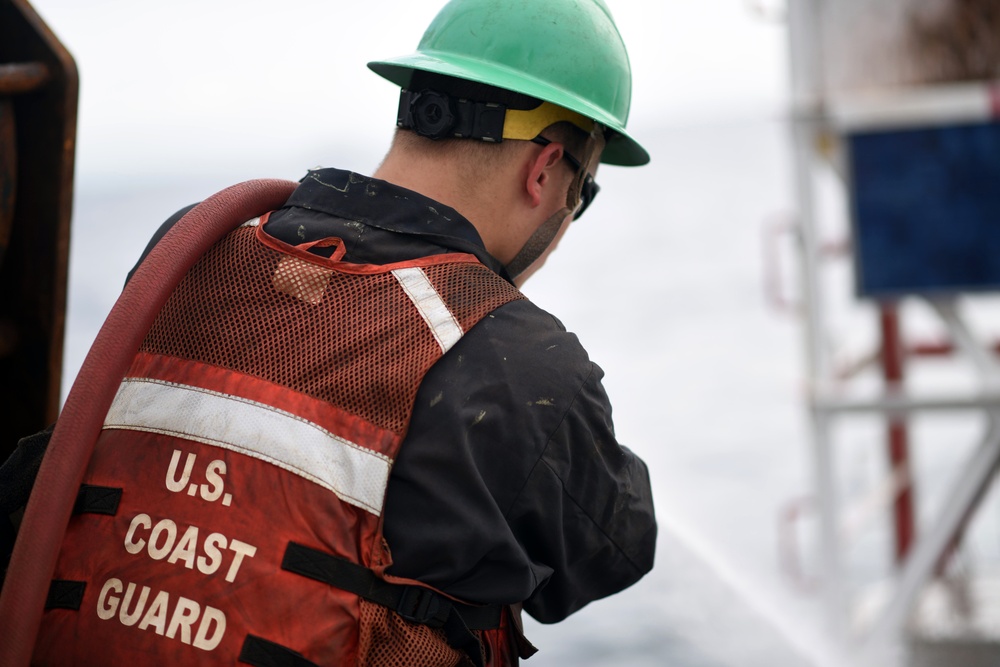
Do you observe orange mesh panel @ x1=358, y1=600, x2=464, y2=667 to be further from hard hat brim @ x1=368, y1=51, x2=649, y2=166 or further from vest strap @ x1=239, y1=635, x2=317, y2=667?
hard hat brim @ x1=368, y1=51, x2=649, y2=166

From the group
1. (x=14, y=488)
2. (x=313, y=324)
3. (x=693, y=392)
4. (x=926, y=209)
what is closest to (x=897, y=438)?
(x=926, y=209)

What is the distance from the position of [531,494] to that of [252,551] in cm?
34

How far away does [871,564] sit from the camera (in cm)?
1012

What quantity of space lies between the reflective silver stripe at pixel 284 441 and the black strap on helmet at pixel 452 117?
0.48 meters

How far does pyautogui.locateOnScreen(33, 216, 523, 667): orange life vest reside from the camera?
1188mm

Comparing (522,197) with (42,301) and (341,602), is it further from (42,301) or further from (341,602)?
(42,301)

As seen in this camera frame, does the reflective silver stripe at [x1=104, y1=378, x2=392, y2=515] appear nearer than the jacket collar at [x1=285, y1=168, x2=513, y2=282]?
Yes

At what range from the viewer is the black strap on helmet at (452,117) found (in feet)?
4.87

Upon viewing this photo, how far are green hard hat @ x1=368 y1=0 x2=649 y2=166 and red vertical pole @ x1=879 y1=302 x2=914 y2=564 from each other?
395 cm

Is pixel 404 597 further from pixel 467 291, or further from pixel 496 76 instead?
pixel 496 76

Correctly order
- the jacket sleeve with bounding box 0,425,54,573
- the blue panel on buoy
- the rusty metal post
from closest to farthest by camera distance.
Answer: the jacket sleeve with bounding box 0,425,54,573
the rusty metal post
the blue panel on buoy

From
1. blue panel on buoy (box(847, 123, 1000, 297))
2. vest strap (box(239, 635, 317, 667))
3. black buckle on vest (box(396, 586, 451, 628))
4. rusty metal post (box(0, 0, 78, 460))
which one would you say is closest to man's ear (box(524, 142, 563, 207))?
black buckle on vest (box(396, 586, 451, 628))

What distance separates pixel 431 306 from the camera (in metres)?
1.30

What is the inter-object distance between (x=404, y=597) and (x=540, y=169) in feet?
2.15
